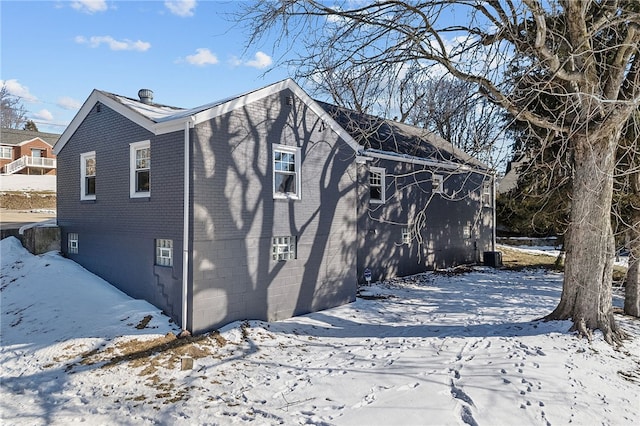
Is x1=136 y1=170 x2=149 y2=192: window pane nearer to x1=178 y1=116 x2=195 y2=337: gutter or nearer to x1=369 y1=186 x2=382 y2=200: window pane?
x1=178 y1=116 x2=195 y2=337: gutter

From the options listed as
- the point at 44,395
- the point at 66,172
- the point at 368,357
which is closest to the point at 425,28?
the point at 368,357

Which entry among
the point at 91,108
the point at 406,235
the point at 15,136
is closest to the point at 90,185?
the point at 91,108

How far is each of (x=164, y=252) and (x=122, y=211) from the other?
79.9 inches

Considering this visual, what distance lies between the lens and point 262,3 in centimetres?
762

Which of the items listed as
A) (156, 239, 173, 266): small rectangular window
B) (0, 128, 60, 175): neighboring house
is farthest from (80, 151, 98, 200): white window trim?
(0, 128, 60, 175): neighboring house

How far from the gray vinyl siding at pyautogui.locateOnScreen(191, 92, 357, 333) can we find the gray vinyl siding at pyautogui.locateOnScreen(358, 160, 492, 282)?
2.38m

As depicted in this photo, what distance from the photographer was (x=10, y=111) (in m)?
50.9

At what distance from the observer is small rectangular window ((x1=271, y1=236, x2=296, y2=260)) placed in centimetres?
1017

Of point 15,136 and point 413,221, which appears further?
point 15,136

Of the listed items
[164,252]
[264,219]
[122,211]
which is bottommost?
[164,252]

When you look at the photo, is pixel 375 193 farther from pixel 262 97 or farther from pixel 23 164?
pixel 23 164

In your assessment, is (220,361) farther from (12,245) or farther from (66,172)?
(12,245)

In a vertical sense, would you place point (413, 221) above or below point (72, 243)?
above

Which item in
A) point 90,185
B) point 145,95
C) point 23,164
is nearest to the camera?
point 90,185
